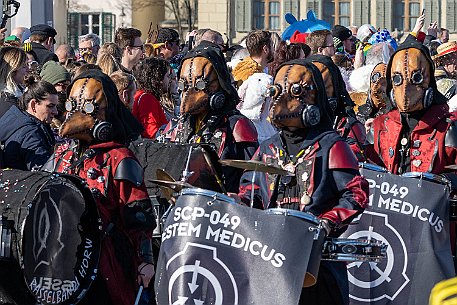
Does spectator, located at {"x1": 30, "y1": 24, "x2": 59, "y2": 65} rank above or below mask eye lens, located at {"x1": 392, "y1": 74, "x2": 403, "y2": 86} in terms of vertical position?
above

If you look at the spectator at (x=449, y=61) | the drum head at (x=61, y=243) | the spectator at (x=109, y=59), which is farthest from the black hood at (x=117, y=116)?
the spectator at (x=449, y=61)

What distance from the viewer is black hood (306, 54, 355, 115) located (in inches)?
285

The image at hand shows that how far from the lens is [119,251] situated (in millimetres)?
6238

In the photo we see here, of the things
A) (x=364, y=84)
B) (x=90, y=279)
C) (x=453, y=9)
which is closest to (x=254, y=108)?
(x=364, y=84)

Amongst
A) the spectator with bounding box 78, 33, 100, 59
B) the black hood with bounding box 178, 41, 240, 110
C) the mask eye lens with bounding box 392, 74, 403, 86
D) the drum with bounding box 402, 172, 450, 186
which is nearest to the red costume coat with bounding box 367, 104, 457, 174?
the mask eye lens with bounding box 392, 74, 403, 86

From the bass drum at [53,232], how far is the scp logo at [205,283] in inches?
31.0

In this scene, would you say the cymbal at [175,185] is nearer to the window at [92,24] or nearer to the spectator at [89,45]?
the spectator at [89,45]

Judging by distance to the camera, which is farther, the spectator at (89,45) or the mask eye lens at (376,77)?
the spectator at (89,45)

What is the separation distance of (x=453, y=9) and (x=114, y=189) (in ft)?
109

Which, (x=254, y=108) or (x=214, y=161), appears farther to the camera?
(x=254, y=108)

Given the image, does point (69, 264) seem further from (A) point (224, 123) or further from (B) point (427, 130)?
(B) point (427, 130)

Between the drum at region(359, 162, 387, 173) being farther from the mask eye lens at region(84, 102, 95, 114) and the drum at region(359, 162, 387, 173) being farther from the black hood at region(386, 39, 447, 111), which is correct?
the mask eye lens at region(84, 102, 95, 114)

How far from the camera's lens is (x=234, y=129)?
721cm

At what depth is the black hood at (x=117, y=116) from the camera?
638 cm
